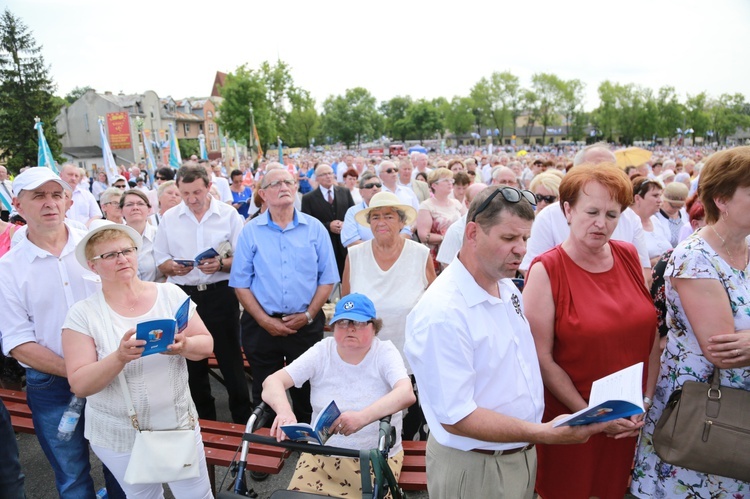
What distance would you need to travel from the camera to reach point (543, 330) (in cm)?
222

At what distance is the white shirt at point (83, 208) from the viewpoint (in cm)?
728

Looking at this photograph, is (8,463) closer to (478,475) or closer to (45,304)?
(45,304)

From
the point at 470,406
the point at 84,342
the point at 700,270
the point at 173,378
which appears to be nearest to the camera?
the point at 470,406

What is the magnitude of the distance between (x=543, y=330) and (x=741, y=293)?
93cm

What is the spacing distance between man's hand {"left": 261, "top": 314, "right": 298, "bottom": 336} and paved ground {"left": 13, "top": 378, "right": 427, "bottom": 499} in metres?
1.04

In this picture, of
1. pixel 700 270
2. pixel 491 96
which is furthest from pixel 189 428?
pixel 491 96

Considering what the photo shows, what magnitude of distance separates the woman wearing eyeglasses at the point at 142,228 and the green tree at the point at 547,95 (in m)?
95.3

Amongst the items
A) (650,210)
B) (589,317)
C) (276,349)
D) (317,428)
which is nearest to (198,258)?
(276,349)

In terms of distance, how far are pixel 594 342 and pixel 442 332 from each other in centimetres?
84

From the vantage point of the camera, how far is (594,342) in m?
2.15

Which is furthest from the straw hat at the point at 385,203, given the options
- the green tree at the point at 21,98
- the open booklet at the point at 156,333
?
the green tree at the point at 21,98

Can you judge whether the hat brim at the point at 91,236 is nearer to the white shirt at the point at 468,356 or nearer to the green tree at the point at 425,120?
the white shirt at the point at 468,356

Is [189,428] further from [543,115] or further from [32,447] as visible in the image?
[543,115]

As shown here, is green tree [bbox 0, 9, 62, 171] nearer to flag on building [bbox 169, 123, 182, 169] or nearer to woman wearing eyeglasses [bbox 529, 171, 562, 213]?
flag on building [bbox 169, 123, 182, 169]
